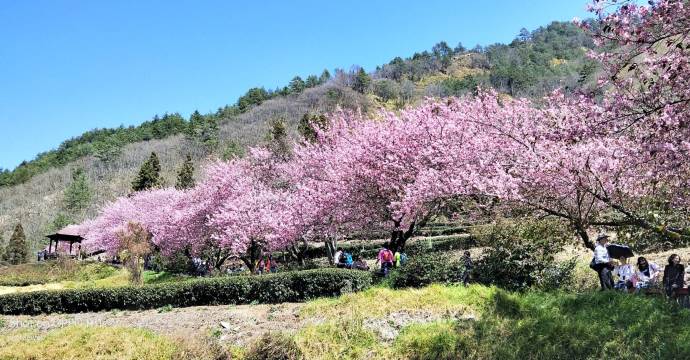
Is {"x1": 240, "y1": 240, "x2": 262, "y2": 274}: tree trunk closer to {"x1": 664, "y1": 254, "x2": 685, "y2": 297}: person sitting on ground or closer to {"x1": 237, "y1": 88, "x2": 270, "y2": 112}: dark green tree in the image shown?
{"x1": 664, "y1": 254, "x2": 685, "y2": 297}: person sitting on ground

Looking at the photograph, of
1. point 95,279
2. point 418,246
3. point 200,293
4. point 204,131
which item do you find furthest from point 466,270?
point 204,131

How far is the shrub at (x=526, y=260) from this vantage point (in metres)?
11.6

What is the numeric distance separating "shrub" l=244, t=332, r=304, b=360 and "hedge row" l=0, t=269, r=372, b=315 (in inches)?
230

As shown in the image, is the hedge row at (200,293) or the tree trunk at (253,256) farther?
the tree trunk at (253,256)

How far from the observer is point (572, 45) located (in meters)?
136

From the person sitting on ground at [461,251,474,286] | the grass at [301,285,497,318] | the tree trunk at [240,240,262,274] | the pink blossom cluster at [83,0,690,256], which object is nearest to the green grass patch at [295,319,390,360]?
the grass at [301,285,497,318]

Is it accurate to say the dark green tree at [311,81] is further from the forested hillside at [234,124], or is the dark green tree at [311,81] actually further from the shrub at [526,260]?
the shrub at [526,260]

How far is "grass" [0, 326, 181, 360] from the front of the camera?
7270mm

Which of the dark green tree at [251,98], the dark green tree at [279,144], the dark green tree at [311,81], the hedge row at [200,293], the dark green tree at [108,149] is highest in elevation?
the dark green tree at [311,81]

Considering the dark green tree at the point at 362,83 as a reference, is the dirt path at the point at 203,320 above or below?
below

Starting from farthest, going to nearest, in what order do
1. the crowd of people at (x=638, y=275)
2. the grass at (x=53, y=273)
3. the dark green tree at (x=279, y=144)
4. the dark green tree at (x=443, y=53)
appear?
the dark green tree at (x=443, y=53) → the dark green tree at (x=279, y=144) → the grass at (x=53, y=273) → the crowd of people at (x=638, y=275)

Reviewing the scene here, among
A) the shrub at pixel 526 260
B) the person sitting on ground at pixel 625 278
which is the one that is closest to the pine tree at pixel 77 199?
the shrub at pixel 526 260

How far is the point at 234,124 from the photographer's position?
107m

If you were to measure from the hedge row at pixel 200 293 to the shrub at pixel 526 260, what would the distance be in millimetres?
3222
